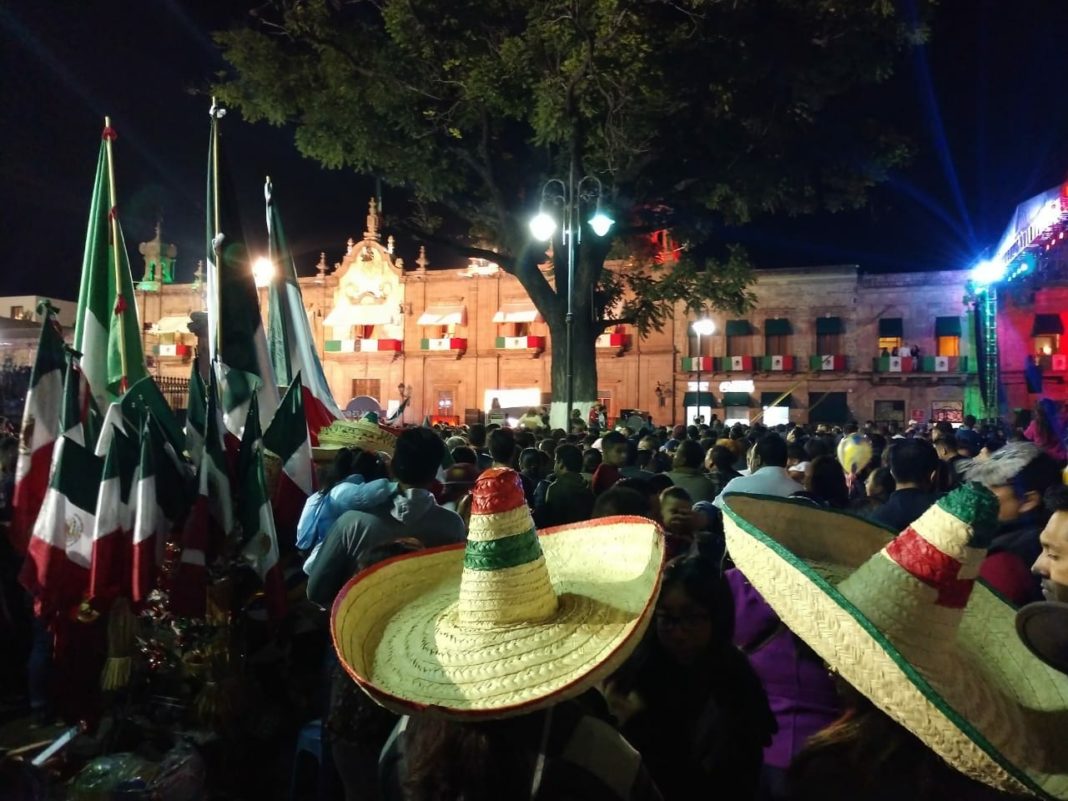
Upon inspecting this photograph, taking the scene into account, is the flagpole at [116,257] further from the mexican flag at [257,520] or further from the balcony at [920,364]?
the balcony at [920,364]

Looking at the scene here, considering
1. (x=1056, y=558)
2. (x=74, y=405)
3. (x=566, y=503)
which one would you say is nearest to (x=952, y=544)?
(x=1056, y=558)

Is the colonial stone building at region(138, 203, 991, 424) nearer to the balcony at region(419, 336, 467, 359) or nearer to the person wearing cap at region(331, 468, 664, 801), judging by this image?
the balcony at region(419, 336, 467, 359)

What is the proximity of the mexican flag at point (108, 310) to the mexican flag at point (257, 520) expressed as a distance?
8.21 ft

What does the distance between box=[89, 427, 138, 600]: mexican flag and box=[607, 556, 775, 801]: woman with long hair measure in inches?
108

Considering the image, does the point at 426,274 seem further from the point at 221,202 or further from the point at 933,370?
the point at 221,202

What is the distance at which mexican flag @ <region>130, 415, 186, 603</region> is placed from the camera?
3.83 metres

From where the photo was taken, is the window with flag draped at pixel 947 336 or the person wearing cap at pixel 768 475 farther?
the window with flag draped at pixel 947 336

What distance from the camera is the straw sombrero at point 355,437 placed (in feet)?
23.8

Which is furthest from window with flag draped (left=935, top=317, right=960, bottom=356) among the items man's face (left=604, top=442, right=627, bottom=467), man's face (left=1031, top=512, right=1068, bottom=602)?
man's face (left=1031, top=512, right=1068, bottom=602)

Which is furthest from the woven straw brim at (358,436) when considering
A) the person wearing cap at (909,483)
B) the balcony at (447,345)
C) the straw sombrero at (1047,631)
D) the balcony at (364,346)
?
the balcony at (364,346)

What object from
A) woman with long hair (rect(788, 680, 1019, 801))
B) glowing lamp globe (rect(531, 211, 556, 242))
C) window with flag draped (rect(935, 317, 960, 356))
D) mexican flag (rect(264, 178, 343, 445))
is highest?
glowing lamp globe (rect(531, 211, 556, 242))

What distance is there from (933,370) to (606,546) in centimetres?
3483

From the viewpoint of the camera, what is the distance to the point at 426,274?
38594 millimetres

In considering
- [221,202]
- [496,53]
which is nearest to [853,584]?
[221,202]
